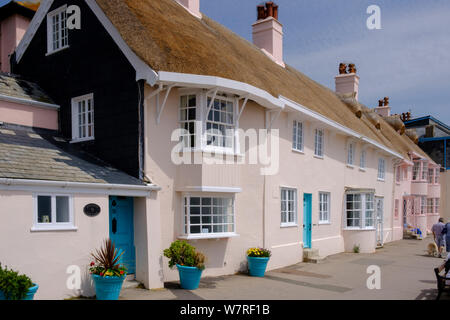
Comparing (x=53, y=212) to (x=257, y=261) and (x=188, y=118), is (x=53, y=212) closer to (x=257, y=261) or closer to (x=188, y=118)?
(x=188, y=118)

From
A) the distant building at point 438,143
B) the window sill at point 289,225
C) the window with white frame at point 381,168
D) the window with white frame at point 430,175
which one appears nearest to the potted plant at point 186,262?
the window sill at point 289,225

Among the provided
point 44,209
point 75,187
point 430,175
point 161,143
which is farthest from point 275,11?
point 430,175

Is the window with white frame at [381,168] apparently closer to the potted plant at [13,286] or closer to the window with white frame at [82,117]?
the window with white frame at [82,117]

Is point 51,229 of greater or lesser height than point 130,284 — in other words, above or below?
above

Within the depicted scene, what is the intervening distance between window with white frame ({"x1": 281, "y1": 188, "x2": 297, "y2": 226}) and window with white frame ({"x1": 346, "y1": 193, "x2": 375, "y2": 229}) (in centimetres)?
518

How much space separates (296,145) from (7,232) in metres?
10.6

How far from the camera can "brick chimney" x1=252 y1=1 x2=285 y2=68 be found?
2055 centimetres

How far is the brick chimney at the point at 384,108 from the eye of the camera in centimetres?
3831

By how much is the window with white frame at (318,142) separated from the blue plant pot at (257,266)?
6436mm

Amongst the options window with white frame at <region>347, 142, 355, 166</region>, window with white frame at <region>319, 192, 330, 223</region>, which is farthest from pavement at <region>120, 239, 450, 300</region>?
window with white frame at <region>347, 142, 355, 166</region>

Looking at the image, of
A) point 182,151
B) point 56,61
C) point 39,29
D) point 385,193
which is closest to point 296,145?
point 182,151

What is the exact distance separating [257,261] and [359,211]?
8.84 metres

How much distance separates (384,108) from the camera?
1512 inches

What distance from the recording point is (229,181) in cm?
1173
